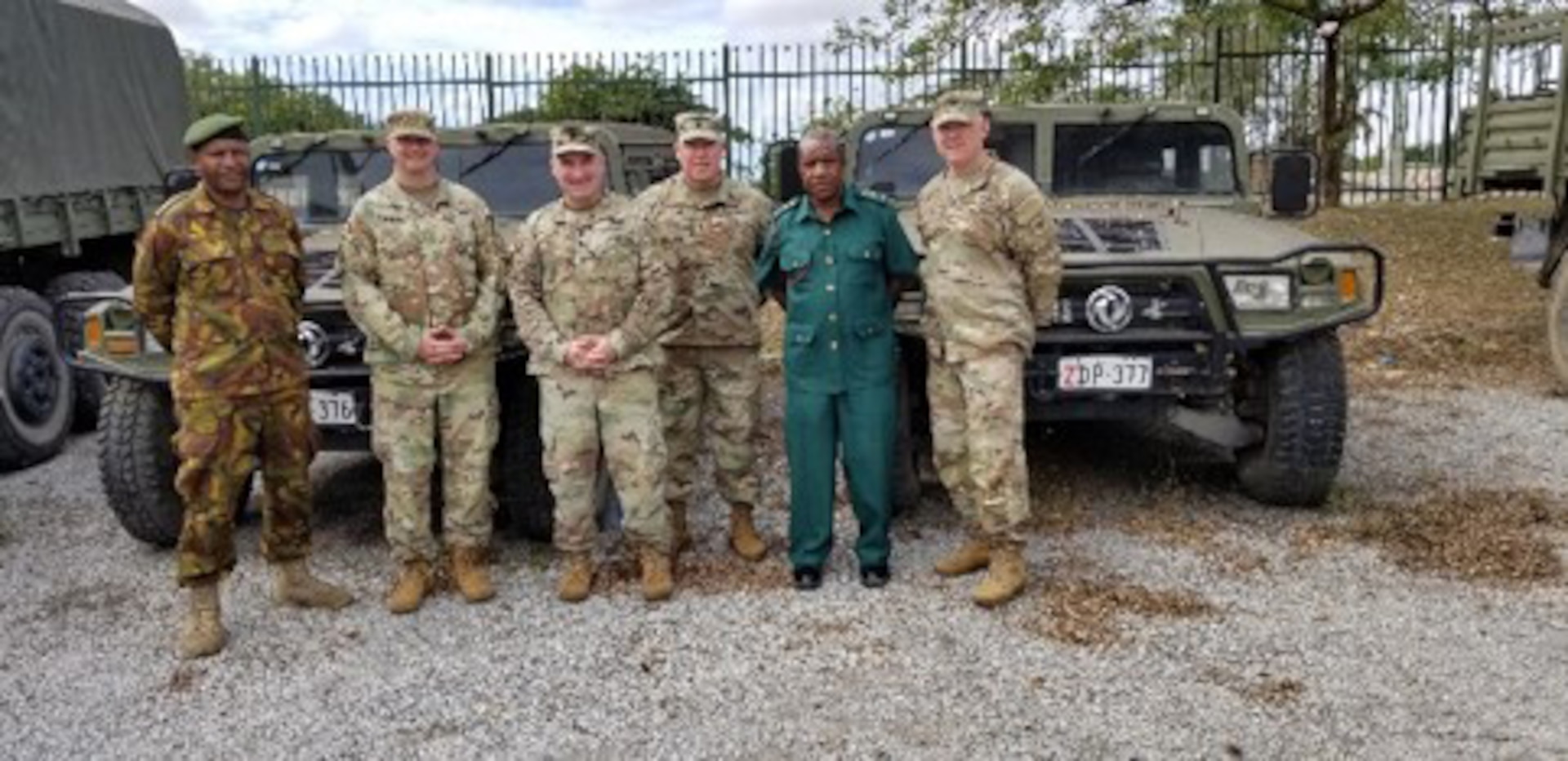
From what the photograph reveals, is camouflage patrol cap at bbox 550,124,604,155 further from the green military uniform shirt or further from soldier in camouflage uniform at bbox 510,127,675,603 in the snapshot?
the green military uniform shirt

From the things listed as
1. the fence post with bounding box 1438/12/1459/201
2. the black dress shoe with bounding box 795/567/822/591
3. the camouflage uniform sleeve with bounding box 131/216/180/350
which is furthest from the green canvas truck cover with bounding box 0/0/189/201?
the fence post with bounding box 1438/12/1459/201

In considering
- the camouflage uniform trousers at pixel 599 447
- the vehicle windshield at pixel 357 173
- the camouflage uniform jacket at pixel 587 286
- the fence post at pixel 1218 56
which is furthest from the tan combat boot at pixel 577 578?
the fence post at pixel 1218 56

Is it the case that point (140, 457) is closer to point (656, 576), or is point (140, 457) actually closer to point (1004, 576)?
point (656, 576)

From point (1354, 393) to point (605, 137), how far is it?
418 cm

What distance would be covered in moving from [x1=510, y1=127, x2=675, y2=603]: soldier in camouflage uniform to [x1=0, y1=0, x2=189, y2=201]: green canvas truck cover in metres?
3.71

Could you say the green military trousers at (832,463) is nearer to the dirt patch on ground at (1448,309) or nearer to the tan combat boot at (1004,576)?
the tan combat boot at (1004,576)

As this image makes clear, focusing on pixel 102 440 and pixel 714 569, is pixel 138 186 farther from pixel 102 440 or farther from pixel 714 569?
pixel 714 569

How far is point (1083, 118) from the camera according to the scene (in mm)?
5738

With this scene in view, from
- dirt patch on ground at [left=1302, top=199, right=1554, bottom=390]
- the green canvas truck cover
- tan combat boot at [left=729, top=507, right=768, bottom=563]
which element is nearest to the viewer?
tan combat boot at [left=729, top=507, right=768, bottom=563]

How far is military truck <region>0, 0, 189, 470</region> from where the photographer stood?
252 inches

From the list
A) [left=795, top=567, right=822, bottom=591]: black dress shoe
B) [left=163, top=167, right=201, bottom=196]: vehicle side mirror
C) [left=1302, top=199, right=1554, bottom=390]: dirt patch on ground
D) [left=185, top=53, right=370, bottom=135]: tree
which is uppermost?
[left=185, top=53, right=370, bottom=135]: tree

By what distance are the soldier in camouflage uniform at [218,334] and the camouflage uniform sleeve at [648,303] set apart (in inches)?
37.8

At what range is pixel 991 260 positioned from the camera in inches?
159

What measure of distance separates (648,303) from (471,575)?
3.35 feet
